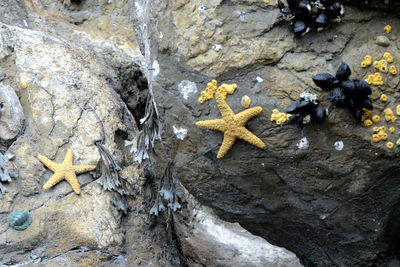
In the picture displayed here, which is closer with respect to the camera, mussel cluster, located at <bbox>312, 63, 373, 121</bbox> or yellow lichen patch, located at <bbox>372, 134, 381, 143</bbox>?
mussel cluster, located at <bbox>312, 63, 373, 121</bbox>

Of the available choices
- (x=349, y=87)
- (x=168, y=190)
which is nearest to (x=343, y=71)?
(x=349, y=87)

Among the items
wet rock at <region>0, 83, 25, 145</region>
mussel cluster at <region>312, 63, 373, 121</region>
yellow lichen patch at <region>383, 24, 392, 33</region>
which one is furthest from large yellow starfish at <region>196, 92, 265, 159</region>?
wet rock at <region>0, 83, 25, 145</region>

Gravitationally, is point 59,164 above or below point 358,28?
below

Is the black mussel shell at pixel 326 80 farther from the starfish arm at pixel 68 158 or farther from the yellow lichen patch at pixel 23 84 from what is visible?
the yellow lichen patch at pixel 23 84

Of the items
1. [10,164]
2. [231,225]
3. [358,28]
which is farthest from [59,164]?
[358,28]

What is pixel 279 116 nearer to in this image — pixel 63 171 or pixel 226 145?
pixel 226 145

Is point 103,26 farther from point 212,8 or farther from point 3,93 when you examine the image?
point 212,8

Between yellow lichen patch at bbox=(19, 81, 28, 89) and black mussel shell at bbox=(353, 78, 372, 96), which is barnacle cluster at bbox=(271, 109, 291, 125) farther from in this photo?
yellow lichen patch at bbox=(19, 81, 28, 89)
